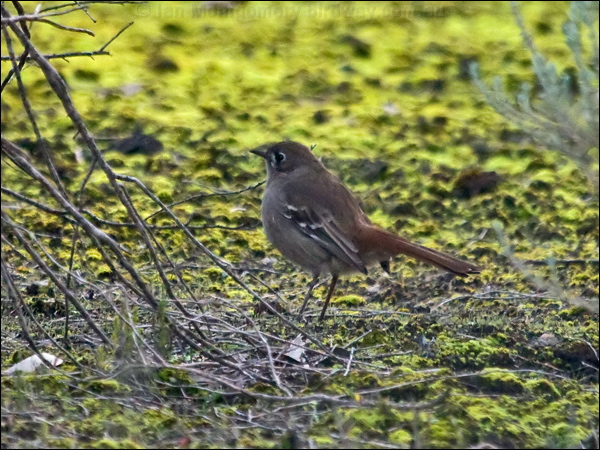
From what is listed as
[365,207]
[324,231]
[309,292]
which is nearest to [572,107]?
[324,231]

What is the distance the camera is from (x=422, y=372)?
4.10 m

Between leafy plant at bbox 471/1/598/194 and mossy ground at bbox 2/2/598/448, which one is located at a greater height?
leafy plant at bbox 471/1/598/194

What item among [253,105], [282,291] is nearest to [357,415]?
[282,291]

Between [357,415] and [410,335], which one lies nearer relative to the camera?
[357,415]

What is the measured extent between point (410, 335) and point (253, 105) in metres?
3.72

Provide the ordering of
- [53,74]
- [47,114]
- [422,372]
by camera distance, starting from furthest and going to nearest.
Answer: [47,114] → [422,372] → [53,74]

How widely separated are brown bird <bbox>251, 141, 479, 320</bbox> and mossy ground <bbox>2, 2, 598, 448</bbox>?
26cm

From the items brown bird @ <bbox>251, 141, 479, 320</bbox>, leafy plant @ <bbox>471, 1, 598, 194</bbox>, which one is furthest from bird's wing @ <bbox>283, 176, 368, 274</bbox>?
leafy plant @ <bbox>471, 1, 598, 194</bbox>

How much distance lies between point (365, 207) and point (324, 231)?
147cm

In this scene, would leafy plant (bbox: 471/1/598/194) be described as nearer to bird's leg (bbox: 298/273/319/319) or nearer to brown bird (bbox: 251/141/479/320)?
brown bird (bbox: 251/141/479/320)

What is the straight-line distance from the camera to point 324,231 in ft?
16.7

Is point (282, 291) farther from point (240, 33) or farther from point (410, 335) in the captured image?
point (240, 33)

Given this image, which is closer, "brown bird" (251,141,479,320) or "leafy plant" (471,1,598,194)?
"leafy plant" (471,1,598,194)

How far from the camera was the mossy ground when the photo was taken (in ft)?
11.6
